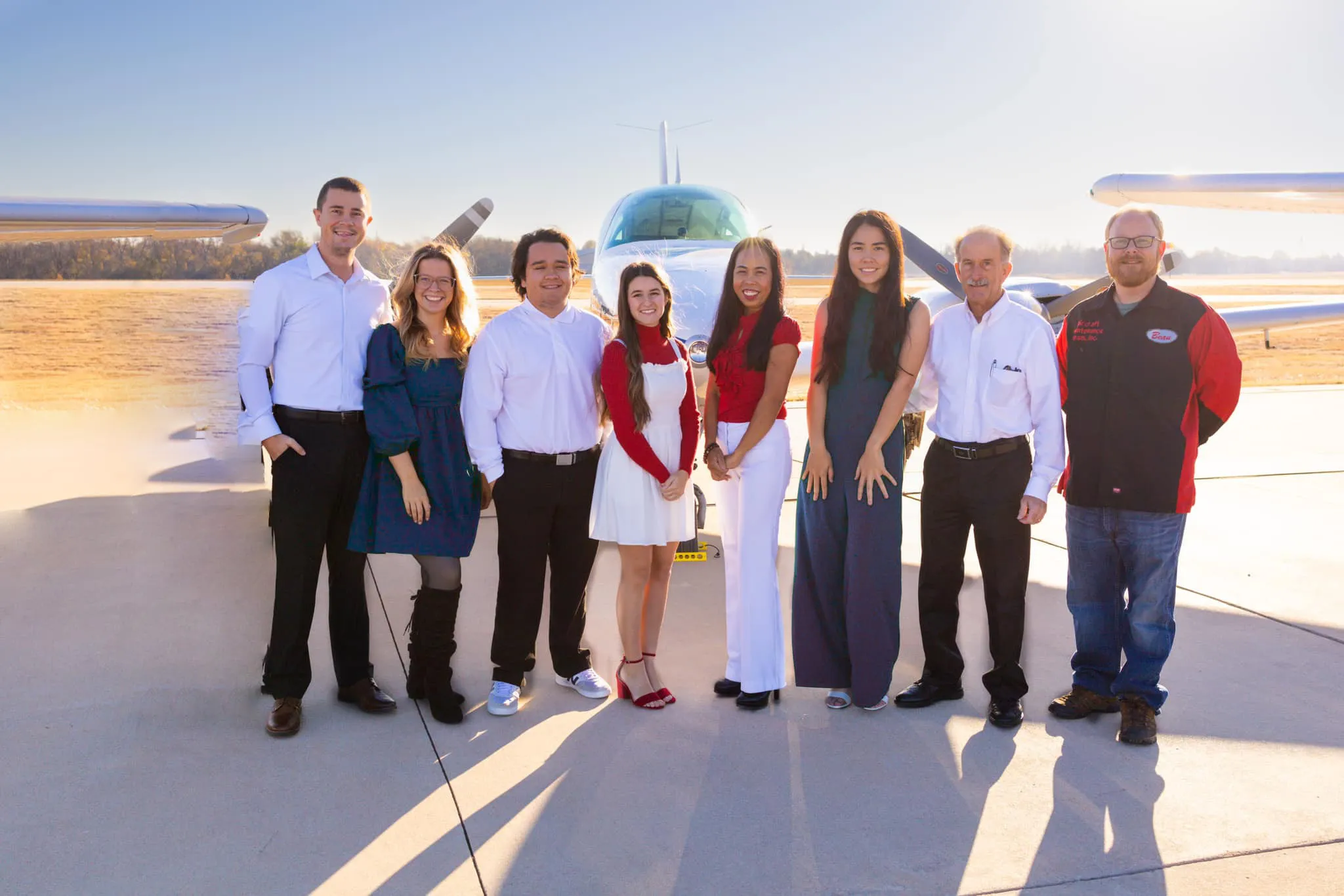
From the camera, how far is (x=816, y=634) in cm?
399

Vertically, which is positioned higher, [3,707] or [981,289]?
[981,289]

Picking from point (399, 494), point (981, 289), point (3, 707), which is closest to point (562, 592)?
point (399, 494)

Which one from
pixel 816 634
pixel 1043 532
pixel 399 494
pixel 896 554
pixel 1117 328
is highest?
pixel 1117 328

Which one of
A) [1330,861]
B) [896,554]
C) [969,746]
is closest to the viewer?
[1330,861]

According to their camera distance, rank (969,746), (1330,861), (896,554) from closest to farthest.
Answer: (1330,861)
(969,746)
(896,554)

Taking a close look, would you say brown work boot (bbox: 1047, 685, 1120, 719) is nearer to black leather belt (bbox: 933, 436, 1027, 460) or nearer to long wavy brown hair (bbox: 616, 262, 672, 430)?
black leather belt (bbox: 933, 436, 1027, 460)

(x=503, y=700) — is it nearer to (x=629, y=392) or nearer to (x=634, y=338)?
(x=629, y=392)

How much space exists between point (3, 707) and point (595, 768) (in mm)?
2550

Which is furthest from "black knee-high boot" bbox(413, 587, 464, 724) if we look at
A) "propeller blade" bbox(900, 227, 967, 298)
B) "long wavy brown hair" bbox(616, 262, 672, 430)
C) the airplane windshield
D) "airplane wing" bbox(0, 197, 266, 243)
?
"airplane wing" bbox(0, 197, 266, 243)

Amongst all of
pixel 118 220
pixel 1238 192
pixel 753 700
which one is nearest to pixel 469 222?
pixel 118 220

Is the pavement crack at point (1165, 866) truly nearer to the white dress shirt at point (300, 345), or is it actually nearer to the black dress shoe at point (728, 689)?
the black dress shoe at point (728, 689)

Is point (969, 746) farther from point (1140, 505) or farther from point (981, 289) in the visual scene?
point (981, 289)

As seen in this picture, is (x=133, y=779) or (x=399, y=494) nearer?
(x=133, y=779)

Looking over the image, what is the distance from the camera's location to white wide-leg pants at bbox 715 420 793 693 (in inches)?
152
